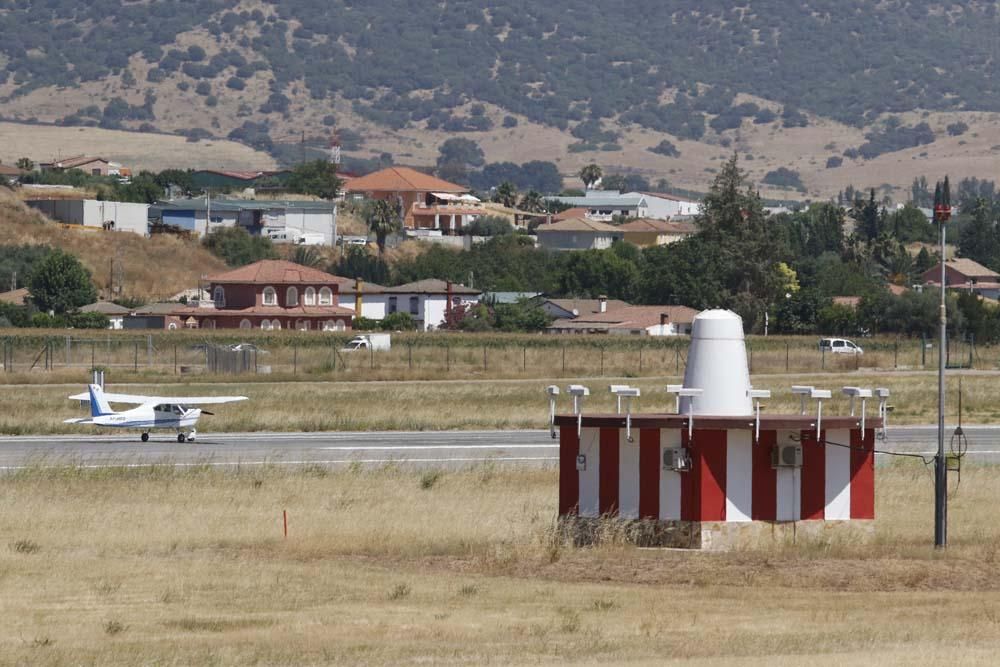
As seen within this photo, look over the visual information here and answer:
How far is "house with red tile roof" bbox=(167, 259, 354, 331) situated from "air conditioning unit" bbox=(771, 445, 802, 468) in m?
101

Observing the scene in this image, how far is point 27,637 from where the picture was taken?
19.8 metres

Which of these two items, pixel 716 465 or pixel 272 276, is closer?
pixel 716 465

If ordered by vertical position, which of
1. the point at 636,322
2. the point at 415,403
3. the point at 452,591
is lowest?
the point at 415,403

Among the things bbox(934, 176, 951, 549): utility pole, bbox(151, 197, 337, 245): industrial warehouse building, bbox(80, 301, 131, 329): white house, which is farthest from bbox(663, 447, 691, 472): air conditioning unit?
bbox(151, 197, 337, 245): industrial warehouse building

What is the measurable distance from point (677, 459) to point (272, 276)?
4130 inches

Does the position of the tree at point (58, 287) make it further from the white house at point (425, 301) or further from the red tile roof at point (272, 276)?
the white house at point (425, 301)

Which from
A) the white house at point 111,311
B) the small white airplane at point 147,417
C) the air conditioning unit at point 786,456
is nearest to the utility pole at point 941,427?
the air conditioning unit at point 786,456

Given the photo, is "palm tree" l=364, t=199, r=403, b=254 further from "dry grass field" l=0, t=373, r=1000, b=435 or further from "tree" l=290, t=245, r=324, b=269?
"dry grass field" l=0, t=373, r=1000, b=435

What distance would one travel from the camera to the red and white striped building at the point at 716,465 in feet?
83.7

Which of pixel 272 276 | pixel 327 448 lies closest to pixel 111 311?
pixel 272 276

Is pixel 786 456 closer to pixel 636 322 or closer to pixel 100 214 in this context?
pixel 636 322

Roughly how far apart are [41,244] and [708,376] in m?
136

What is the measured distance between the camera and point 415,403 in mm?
64000

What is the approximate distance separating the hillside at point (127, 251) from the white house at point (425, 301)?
21.1m
